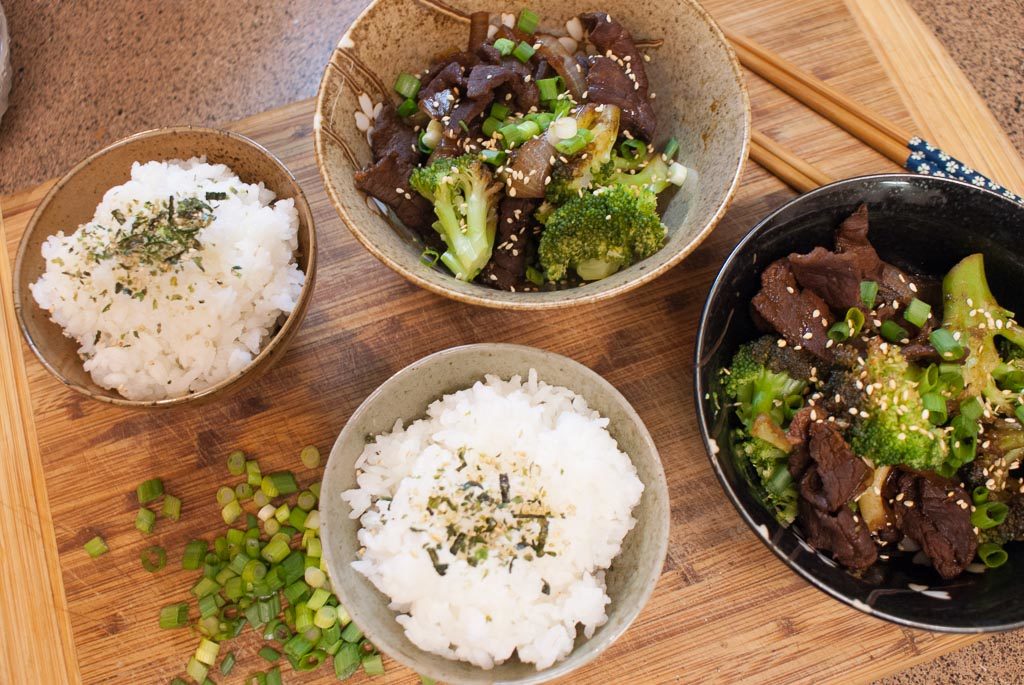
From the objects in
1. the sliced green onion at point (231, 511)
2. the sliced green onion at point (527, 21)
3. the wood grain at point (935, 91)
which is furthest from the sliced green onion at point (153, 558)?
the wood grain at point (935, 91)

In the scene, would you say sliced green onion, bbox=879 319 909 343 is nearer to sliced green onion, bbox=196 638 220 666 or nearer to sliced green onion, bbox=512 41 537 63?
sliced green onion, bbox=512 41 537 63

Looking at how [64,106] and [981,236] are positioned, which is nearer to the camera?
[981,236]

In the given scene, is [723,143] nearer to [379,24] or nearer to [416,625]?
[379,24]

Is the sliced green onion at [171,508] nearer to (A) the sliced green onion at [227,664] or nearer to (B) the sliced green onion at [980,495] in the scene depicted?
(A) the sliced green onion at [227,664]

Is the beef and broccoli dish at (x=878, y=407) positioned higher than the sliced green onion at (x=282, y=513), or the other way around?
the beef and broccoli dish at (x=878, y=407)

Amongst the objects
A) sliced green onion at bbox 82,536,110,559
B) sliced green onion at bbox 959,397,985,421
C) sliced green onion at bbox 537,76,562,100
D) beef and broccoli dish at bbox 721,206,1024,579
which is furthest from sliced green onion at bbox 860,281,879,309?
sliced green onion at bbox 82,536,110,559

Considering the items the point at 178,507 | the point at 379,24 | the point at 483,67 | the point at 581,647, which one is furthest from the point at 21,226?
the point at 581,647
